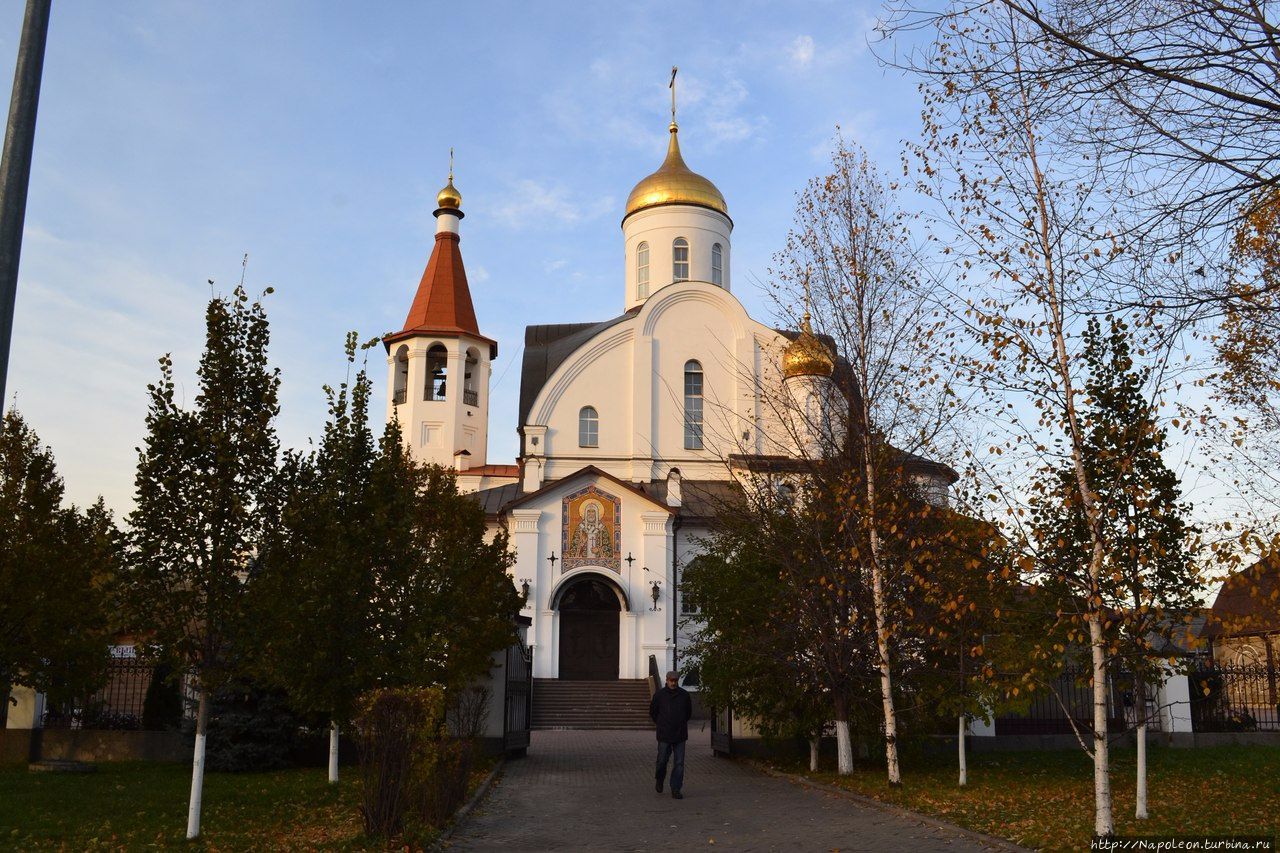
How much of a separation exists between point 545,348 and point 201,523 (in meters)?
30.2

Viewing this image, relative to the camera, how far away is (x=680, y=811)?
37.7 ft

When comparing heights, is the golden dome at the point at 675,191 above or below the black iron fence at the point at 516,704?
above

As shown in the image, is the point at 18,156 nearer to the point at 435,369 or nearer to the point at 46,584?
the point at 46,584

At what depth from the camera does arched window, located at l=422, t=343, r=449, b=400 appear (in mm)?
38812

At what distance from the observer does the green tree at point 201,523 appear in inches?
404

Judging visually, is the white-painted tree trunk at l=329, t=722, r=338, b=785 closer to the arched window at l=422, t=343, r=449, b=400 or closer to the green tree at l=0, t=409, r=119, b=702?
the green tree at l=0, t=409, r=119, b=702

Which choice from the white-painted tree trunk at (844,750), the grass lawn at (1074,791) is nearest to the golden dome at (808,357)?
the white-painted tree trunk at (844,750)

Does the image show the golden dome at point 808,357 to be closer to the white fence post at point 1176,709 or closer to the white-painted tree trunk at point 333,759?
the white-painted tree trunk at point 333,759

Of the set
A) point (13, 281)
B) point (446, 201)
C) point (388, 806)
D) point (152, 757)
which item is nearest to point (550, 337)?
point (446, 201)

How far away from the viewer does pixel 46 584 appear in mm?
15258

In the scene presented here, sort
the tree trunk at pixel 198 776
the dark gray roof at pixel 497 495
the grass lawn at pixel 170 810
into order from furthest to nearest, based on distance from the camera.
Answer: the dark gray roof at pixel 497 495 → the tree trunk at pixel 198 776 → the grass lawn at pixel 170 810

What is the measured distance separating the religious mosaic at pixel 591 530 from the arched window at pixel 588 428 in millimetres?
3176

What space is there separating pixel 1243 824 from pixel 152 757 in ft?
49.6

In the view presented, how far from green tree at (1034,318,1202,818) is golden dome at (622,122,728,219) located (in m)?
31.9
